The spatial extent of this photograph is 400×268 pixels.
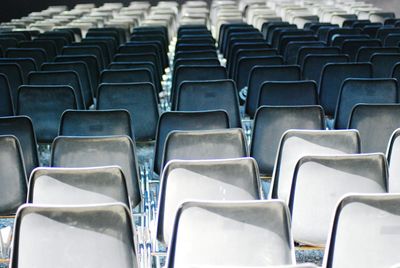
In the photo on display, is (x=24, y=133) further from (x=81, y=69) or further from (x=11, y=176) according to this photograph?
(x=81, y=69)

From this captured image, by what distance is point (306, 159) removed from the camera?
11.6ft

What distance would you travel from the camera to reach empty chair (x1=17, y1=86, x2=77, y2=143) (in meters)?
6.01

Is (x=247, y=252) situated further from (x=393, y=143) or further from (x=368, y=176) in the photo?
(x=393, y=143)

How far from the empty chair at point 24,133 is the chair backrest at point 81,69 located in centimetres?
283

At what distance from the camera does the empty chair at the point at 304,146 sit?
4059 millimetres

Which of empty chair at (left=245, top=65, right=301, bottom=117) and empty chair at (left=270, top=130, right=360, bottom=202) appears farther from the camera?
empty chair at (left=245, top=65, right=301, bottom=117)

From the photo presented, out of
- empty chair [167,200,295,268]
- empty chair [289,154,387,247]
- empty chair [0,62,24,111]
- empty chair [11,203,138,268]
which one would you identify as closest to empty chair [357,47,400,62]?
empty chair [0,62,24,111]

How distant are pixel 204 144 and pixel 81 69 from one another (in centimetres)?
361

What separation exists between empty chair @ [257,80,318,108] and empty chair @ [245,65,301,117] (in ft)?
2.65

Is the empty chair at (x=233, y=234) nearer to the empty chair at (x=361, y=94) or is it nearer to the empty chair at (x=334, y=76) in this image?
the empty chair at (x=361, y=94)

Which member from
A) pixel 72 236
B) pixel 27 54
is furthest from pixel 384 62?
pixel 72 236

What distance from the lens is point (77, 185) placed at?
3441 millimetres

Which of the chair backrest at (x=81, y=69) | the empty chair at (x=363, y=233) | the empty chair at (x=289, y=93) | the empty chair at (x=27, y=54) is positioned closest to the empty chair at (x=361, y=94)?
the empty chair at (x=289, y=93)

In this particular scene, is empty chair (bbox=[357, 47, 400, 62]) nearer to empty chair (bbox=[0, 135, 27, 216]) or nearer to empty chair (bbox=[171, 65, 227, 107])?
empty chair (bbox=[171, 65, 227, 107])
